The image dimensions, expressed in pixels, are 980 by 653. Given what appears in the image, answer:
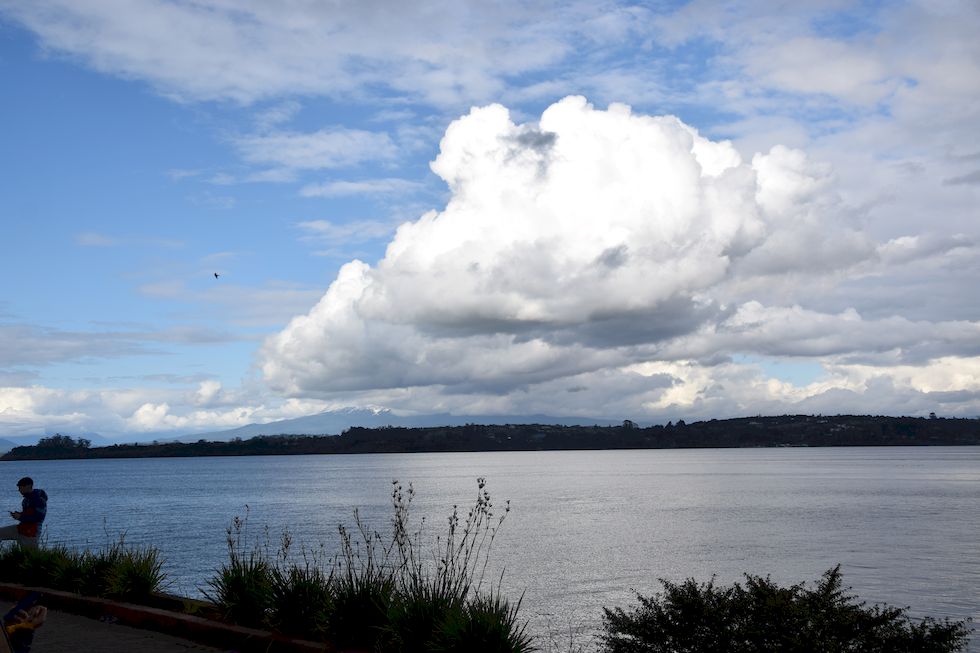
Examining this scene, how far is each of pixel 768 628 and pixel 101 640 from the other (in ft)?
22.7

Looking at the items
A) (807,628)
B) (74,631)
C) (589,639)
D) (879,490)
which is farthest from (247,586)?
(879,490)

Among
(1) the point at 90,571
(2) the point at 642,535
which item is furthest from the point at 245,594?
(2) the point at 642,535

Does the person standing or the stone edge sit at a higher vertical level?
the person standing

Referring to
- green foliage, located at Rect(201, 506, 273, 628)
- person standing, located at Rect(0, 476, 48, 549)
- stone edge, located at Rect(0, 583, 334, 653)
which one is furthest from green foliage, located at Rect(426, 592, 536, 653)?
person standing, located at Rect(0, 476, 48, 549)

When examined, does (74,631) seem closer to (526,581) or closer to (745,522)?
(526,581)

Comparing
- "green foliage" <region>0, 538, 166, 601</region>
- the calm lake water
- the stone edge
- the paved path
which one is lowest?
the calm lake water

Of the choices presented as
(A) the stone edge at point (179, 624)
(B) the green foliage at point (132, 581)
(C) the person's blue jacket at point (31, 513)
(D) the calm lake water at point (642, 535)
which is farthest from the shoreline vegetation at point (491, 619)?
(D) the calm lake water at point (642, 535)

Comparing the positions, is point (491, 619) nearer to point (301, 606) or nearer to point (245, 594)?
point (301, 606)

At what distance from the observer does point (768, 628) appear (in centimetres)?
867

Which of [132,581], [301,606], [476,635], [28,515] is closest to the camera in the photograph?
[476,635]

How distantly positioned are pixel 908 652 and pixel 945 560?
3273cm

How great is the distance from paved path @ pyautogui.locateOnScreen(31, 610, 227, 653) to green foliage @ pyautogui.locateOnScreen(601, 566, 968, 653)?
4.30 meters

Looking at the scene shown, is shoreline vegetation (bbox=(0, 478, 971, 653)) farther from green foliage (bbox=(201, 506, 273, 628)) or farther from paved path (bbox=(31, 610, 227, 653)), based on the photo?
paved path (bbox=(31, 610, 227, 653))

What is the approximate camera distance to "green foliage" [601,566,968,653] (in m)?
8.57
